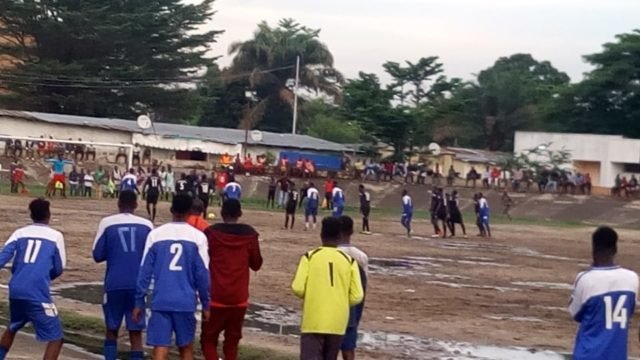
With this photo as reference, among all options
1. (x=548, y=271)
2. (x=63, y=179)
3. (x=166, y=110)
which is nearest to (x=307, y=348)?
(x=548, y=271)

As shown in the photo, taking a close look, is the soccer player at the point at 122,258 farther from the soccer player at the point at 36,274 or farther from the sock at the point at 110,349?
the soccer player at the point at 36,274

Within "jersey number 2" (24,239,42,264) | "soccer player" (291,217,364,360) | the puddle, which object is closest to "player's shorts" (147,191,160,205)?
the puddle

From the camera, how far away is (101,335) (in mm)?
15531

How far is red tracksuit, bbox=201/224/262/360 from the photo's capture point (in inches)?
471

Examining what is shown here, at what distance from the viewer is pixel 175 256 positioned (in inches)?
433

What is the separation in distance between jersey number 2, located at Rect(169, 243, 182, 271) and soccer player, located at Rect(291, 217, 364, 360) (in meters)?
1.00

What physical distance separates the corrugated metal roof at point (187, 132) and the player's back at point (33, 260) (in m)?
57.2

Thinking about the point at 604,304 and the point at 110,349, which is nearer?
the point at 604,304

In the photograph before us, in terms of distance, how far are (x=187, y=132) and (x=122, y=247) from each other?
210 feet

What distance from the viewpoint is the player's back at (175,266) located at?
10961 mm

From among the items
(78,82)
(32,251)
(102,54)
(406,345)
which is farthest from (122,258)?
(102,54)

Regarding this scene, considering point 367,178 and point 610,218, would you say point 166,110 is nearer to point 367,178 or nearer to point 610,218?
point 367,178

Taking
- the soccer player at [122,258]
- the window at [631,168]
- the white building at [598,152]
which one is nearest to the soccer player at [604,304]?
the soccer player at [122,258]

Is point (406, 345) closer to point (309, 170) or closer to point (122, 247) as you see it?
point (122, 247)
